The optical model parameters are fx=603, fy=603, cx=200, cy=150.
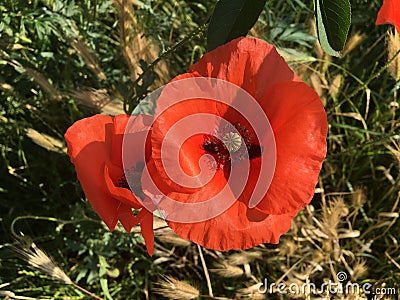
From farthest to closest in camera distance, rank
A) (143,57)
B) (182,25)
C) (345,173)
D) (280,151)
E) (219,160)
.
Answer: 1. (345,173)
2. (182,25)
3. (143,57)
4. (219,160)
5. (280,151)

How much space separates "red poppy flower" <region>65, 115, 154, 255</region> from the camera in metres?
1.04

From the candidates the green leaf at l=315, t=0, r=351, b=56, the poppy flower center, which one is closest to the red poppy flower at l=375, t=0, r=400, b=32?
the green leaf at l=315, t=0, r=351, b=56

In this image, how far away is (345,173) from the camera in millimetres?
2016

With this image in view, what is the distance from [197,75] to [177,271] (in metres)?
1.02

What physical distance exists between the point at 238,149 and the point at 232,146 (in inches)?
0.8

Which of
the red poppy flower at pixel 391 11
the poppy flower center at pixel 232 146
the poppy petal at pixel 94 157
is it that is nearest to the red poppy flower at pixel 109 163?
the poppy petal at pixel 94 157

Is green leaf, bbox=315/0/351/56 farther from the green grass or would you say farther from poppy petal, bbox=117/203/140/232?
the green grass

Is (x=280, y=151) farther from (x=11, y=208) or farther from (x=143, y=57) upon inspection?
(x=11, y=208)

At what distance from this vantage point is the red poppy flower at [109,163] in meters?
1.04

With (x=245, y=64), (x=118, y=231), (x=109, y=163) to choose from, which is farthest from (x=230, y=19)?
(x=118, y=231)

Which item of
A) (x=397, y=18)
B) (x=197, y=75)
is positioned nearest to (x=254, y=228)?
(x=197, y=75)

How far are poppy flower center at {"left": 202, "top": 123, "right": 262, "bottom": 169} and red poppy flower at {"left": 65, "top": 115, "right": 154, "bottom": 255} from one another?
13 cm

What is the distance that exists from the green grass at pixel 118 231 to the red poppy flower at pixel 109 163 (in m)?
0.51

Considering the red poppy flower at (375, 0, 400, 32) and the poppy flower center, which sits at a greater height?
the red poppy flower at (375, 0, 400, 32)
